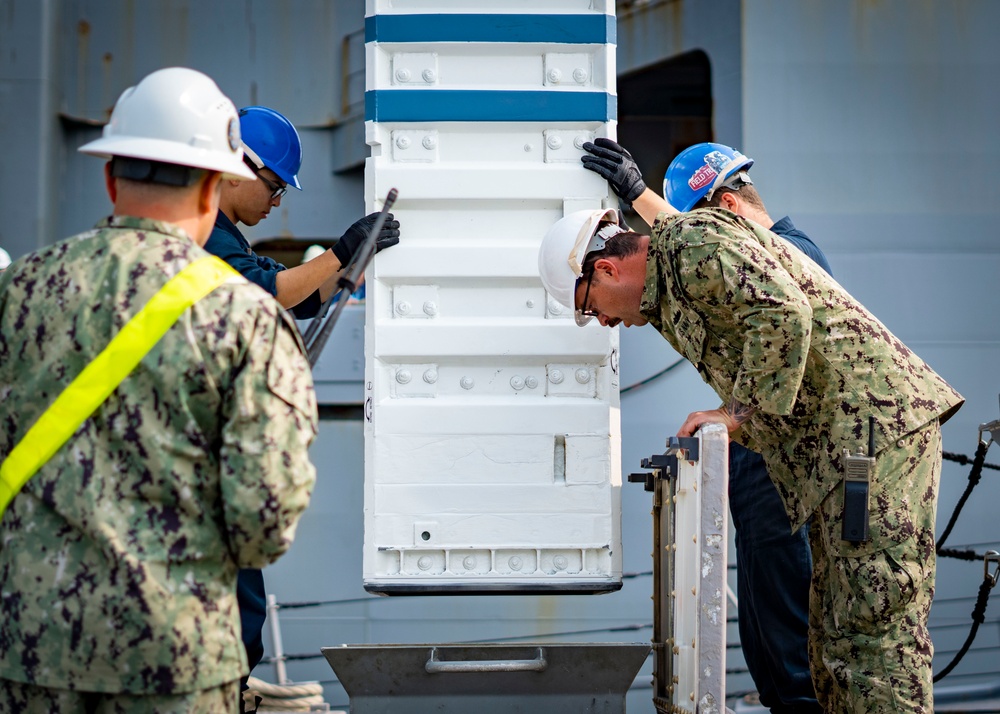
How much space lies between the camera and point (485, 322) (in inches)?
134

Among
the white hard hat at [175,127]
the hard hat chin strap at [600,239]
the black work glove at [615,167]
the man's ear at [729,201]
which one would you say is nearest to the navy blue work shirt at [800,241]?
the man's ear at [729,201]

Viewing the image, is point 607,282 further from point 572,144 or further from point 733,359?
point 572,144

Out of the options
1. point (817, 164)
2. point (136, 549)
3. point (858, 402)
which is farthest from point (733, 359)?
point (817, 164)

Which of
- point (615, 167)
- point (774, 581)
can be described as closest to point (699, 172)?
point (615, 167)

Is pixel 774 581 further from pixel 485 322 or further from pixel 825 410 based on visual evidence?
pixel 485 322

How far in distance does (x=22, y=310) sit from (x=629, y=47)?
5.04 metres

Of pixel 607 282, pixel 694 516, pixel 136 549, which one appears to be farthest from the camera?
pixel 607 282

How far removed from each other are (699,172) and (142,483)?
226 cm

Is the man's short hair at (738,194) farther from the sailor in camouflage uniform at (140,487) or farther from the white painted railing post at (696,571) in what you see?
the sailor in camouflage uniform at (140,487)

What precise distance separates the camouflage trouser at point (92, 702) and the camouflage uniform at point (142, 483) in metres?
0.02

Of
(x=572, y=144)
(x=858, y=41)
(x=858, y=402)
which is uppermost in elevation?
(x=858, y=41)

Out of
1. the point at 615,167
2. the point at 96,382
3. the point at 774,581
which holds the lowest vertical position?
the point at 774,581

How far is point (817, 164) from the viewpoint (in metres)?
5.65

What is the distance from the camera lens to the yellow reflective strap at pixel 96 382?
176cm
